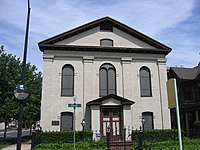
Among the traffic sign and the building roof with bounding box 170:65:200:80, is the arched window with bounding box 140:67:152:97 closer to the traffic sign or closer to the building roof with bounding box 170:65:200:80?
the building roof with bounding box 170:65:200:80

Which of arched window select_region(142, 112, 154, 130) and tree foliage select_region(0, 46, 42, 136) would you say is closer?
arched window select_region(142, 112, 154, 130)

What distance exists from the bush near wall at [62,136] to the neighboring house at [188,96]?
16.2 metres

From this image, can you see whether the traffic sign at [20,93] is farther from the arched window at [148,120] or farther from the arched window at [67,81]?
the arched window at [148,120]

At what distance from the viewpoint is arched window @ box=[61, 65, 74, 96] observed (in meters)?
22.6

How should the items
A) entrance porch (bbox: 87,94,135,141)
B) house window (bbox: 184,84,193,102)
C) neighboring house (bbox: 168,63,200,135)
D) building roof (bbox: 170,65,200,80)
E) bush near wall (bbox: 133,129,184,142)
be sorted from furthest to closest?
1. building roof (bbox: 170,65,200,80)
2. house window (bbox: 184,84,193,102)
3. neighboring house (bbox: 168,63,200,135)
4. entrance porch (bbox: 87,94,135,141)
5. bush near wall (bbox: 133,129,184,142)

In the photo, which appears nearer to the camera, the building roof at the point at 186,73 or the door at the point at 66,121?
the door at the point at 66,121

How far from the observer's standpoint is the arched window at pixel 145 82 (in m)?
24.2

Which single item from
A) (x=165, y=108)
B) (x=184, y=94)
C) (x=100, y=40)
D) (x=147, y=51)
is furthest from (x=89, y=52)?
(x=184, y=94)

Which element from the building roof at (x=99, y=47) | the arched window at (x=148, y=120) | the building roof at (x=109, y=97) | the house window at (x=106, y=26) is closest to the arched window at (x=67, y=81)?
the building roof at (x=99, y=47)

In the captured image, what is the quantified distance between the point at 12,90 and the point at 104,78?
37.9 ft

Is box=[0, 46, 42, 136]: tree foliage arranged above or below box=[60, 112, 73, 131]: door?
above

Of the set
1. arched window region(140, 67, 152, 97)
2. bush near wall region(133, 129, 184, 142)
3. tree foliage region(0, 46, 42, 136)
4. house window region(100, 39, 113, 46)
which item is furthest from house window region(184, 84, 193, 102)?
tree foliage region(0, 46, 42, 136)

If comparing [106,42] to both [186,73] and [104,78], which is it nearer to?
[104,78]

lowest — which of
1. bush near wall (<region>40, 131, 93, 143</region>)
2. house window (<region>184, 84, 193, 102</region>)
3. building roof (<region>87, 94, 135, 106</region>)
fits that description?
bush near wall (<region>40, 131, 93, 143</region>)
